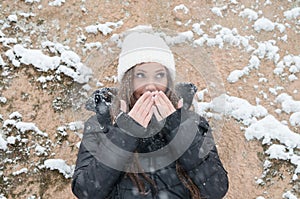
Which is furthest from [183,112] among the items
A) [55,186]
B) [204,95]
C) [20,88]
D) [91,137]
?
[20,88]

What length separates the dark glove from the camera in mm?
2424

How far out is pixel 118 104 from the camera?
8.08 feet

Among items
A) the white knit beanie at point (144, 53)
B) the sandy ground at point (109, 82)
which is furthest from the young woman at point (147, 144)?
the sandy ground at point (109, 82)

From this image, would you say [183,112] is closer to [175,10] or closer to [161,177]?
[161,177]

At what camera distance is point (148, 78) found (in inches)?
95.3

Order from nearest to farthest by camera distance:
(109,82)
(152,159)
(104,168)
Result: (104,168)
(152,159)
(109,82)

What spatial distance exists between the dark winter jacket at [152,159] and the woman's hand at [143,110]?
3cm

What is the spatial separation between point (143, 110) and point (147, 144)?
0.22m

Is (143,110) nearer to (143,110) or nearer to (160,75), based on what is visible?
(143,110)

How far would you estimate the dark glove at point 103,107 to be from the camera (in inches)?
95.4

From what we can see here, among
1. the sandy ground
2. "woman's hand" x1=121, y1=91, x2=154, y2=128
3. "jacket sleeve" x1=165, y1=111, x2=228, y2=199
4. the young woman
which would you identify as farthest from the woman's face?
the sandy ground

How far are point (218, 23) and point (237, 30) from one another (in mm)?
168

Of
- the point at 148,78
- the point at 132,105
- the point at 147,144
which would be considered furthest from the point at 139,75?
the point at 147,144

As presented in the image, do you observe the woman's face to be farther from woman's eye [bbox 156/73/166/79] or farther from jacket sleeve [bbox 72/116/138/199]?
jacket sleeve [bbox 72/116/138/199]
